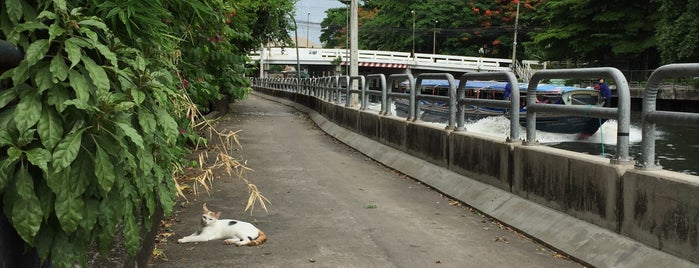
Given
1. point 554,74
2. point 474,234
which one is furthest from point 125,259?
point 554,74

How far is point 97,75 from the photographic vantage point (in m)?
2.65

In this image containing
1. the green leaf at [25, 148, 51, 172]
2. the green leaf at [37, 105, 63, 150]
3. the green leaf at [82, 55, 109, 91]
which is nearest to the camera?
the green leaf at [25, 148, 51, 172]

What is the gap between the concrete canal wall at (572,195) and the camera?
465 centimetres

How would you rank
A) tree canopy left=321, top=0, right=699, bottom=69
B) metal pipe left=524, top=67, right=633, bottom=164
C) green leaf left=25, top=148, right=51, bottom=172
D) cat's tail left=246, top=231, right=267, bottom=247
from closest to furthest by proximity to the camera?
1. green leaf left=25, top=148, right=51, bottom=172
2. metal pipe left=524, top=67, right=633, bottom=164
3. cat's tail left=246, top=231, right=267, bottom=247
4. tree canopy left=321, top=0, right=699, bottom=69

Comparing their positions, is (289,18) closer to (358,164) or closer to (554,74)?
(358,164)

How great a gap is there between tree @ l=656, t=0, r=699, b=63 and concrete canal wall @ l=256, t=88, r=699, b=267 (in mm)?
33091

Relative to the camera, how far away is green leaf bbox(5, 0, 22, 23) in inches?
105

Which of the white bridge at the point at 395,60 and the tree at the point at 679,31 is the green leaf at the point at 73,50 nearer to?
the tree at the point at 679,31

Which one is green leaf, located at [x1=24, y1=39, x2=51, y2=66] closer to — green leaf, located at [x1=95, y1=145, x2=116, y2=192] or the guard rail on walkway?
green leaf, located at [x1=95, y1=145, x2=116, y2=192]

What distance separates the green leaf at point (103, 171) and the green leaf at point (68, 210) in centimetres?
12

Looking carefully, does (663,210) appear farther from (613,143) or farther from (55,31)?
(613,143)

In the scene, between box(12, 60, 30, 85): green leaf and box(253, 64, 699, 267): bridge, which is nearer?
box(12, 60, 30, 85): green leaf

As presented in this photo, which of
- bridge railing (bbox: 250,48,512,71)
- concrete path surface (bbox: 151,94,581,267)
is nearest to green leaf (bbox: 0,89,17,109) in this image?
concrete path surface (bbox: 151,94,581,267)

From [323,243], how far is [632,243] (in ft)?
8.75
